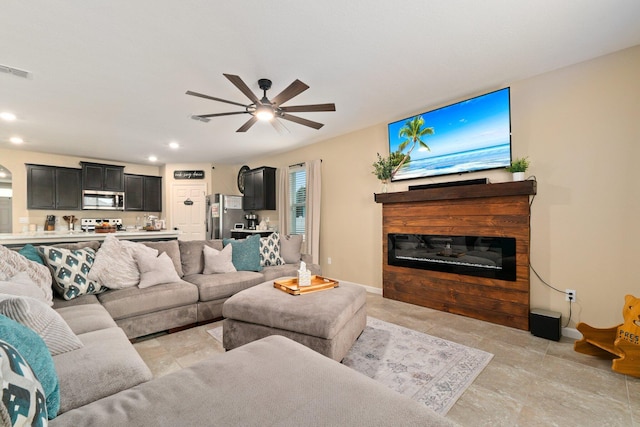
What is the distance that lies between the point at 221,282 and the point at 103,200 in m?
5.40

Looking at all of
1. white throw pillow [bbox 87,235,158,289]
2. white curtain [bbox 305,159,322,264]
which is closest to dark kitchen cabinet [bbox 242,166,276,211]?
white curtain [bbox 305,159,322,264]

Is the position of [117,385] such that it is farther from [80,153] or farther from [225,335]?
[80,153]

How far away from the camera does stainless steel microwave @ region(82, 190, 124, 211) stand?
6.43m

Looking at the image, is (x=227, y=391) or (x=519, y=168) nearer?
(x=227, y=391)

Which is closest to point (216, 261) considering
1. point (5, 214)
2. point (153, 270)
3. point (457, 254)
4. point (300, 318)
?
point (153, 270)

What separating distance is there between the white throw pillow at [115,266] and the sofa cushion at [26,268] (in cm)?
35

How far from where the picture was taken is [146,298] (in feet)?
8.74

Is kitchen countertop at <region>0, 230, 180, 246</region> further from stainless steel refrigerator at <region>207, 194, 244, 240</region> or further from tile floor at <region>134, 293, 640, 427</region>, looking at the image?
tile floor at <region>134, 293, 640, 427</region>

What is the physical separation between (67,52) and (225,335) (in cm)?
282

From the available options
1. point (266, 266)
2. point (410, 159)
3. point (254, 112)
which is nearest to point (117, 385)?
point (254, 112)

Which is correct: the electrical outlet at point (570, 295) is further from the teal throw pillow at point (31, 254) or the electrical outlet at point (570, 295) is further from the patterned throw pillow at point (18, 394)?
the teal throw pillow at point (31, 254)

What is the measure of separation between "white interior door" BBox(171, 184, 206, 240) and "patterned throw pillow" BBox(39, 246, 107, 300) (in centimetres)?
466

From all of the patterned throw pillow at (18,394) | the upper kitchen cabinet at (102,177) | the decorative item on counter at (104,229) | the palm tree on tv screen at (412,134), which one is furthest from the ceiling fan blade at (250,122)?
the upper kitchen cabinet at (102,177)

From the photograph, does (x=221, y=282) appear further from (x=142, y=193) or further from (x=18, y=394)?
(x=142, y=193)
